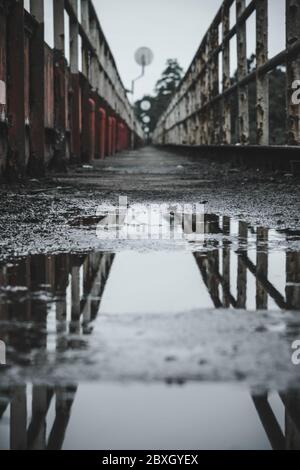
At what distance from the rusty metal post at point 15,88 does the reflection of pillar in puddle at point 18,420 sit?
A: 4290mm

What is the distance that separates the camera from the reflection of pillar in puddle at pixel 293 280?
1.33m

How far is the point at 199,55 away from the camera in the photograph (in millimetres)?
12984

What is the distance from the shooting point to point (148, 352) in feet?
3.19

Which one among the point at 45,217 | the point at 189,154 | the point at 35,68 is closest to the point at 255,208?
the point at 45,217

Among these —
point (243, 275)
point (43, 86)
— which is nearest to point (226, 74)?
point (43, 86)

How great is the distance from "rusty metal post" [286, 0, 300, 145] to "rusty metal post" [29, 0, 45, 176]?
2123 millimetres

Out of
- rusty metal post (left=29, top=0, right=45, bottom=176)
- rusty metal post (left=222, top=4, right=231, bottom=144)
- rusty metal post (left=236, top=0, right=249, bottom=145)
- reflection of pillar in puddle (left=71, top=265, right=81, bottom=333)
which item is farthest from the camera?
rusty metal post (left=222, top=4, right=231, bottom=144)

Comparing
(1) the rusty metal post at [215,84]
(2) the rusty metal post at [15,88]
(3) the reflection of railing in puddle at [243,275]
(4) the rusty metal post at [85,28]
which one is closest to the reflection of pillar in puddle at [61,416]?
(3) the reflection of railing in puddle at [243,275]

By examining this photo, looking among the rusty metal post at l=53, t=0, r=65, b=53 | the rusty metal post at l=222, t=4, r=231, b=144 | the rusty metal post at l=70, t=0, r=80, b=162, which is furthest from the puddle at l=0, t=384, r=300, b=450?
the rusty metal post at l=70, t=0, r=80, b=162

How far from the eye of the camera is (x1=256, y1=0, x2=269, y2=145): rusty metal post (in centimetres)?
613

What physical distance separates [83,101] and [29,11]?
4736 millimetres

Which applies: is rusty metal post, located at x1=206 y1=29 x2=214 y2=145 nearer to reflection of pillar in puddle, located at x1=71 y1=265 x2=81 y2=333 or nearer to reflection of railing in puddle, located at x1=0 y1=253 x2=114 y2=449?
reflection of railing in puddle, located at x1=0 y1=253 x2=114 y2=449

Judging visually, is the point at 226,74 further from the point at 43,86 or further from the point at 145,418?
the point at 145,418
